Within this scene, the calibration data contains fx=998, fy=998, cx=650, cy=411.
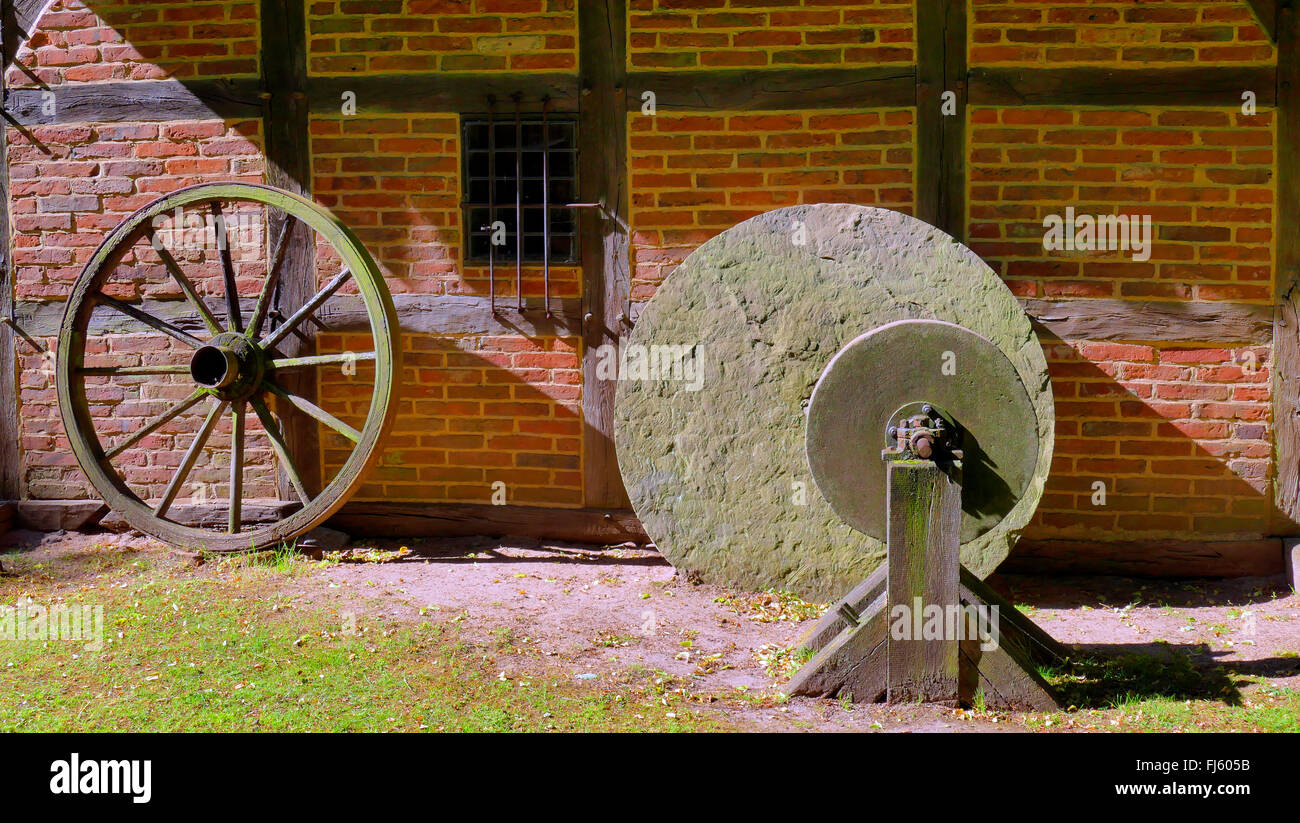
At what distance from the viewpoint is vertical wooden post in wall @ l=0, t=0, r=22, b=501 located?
5094 millimetres

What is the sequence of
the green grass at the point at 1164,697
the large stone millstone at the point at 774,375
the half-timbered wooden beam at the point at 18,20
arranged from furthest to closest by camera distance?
1. the half-timbered wooden beam at the point at 18,20
2. the large stone millstone at the point at 774,375
3. the green grass at the point at 1164,697

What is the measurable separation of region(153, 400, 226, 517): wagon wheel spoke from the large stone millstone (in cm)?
197

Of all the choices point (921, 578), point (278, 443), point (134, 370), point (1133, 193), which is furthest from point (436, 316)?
point (1133, 193)

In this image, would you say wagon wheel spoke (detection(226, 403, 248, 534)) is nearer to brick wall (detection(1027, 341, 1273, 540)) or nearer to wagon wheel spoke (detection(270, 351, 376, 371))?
wagon wheel spoke (detection(270, 351, 376, 371))

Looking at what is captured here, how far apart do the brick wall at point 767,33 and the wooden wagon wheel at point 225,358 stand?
5.60 ft

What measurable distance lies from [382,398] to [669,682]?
1.96 metres

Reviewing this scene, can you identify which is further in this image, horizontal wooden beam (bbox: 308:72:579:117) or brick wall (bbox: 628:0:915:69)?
horizontal wooden beam (bbox: 308:72:579:117)

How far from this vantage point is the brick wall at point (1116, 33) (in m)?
4.41

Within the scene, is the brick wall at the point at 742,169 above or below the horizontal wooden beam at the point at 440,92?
below

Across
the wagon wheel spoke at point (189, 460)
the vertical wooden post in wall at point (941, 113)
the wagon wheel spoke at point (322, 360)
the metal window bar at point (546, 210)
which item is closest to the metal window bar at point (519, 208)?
the metal window bar at point (546, 210)

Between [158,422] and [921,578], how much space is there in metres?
3.63

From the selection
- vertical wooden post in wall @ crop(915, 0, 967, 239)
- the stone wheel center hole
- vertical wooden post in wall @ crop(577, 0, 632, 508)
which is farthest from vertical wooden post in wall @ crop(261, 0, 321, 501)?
vertical wooden post in wall @ crop(915, 0, 967, 239)

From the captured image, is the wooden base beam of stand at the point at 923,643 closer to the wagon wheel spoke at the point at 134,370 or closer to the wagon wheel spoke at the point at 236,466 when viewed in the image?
the wagon wheel spoke at the point at 236,466

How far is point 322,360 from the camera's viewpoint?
459 cm
